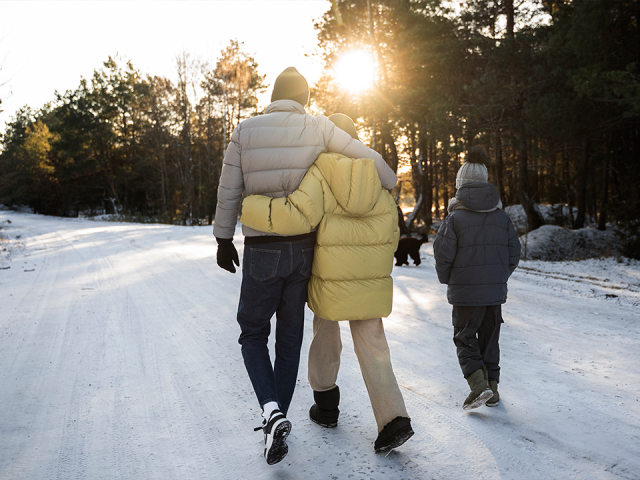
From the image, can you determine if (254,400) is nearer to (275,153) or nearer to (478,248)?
(275,153)

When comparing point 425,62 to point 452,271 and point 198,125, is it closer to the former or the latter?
point 452,271

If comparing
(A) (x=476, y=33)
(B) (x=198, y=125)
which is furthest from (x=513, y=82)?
(B) (x=198, y=125)

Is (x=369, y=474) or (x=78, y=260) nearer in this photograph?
(x=369, y=474)

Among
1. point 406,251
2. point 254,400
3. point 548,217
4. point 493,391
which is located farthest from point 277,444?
point 548,217

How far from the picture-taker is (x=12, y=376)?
3.77m

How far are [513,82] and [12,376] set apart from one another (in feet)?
52.2

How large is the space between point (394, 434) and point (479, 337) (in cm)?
121

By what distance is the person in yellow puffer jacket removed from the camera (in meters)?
2.42

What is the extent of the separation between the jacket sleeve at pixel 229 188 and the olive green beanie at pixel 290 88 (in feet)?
1.17

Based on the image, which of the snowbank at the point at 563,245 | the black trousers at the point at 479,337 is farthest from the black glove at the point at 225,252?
the snowbank at the point at 563,245

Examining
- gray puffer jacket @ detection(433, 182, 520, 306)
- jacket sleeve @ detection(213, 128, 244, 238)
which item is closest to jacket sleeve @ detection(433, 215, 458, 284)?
gray puffer jacket @ detection(433, 182, 520, 306)

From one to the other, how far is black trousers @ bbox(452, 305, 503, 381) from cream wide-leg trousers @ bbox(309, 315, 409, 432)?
0.85 meters

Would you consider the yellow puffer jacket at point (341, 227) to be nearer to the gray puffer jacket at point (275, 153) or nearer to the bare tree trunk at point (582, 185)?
the gray puffer jacket at point (275, 153)

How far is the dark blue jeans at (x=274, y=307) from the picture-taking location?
247cm
